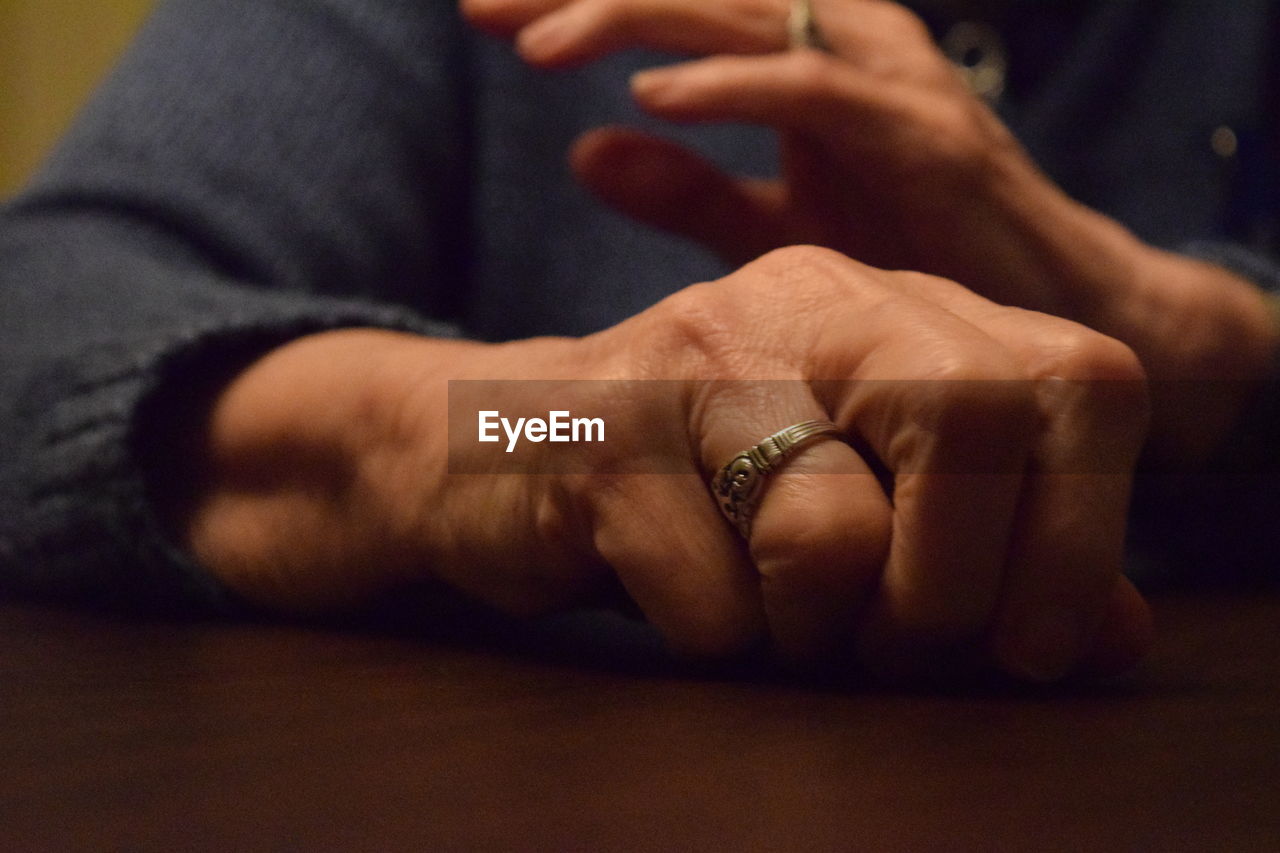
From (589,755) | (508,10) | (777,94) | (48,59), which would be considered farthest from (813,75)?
(48,59)

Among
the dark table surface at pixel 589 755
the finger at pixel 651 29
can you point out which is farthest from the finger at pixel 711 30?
the dark table surface at pixel 589 755

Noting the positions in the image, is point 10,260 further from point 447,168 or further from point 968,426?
point 968,426

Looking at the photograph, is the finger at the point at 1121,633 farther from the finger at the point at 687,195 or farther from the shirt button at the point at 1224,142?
the shirt button at the point at 1224,142

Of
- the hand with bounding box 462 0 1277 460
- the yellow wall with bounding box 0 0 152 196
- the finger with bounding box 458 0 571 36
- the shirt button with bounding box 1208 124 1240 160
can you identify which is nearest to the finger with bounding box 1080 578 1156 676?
the hand with bounding box 462 0 1277 460

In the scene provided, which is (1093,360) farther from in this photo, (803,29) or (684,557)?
(803,29)

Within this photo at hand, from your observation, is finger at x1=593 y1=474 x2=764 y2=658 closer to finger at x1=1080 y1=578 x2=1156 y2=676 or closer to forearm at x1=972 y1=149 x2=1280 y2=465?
finger at x1=1080 y1=578 x2=1156 y2=676

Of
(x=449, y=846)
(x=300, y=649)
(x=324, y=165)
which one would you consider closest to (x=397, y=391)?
(x=300, y=649)

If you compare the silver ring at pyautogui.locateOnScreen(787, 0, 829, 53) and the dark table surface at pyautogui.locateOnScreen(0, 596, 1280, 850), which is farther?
the silver ring at pyautogui.locateOnScreen(787, 0, 829, 53)
